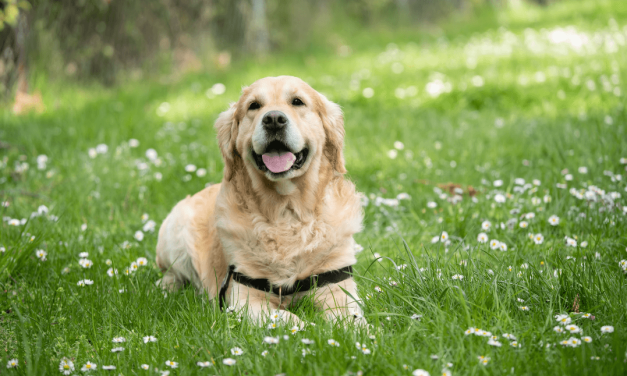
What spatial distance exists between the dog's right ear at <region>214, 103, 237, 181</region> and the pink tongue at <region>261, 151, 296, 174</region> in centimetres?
31

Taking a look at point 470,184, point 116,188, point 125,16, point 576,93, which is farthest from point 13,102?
point 576,93

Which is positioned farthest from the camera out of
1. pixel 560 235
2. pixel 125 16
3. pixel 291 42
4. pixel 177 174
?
pixel 291 42

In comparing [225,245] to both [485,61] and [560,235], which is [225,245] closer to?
[560,235]

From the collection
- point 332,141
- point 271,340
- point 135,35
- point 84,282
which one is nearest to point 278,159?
point 332,141

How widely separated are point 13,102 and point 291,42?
670cm

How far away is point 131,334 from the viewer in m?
2.16

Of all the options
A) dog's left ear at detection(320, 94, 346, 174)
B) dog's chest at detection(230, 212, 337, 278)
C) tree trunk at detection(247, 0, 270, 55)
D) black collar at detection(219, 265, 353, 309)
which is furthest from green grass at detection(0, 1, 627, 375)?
tree trunk at detection(247, 0, 270, 55)

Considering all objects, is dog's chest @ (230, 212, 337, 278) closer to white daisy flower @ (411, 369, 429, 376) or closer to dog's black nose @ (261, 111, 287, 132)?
Answer: dog's black nose @ (261, 111, 287, 132)

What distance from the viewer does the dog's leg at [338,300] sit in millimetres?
2333

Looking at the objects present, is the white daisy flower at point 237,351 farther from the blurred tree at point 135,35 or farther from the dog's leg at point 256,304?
the blurred tree at point 135,35

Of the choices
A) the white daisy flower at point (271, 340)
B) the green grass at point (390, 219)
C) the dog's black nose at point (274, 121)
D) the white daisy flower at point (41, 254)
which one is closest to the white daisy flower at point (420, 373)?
the green grass at point (390, 219)

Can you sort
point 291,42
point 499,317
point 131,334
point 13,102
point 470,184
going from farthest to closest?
point 291,42, point 13,102, point 470,184, point 131,334, point 499,317

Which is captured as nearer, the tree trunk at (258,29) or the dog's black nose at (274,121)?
the dog's black nose at (274,121)

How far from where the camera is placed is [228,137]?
2.99m
